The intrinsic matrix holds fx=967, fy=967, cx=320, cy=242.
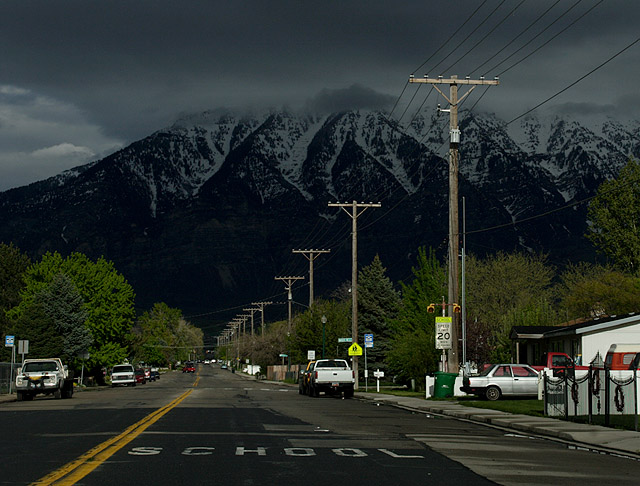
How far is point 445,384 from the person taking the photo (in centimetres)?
3975

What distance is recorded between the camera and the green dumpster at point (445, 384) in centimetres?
3959

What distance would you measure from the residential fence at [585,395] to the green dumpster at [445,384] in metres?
11.5

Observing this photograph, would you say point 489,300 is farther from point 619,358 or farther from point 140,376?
point 619,358

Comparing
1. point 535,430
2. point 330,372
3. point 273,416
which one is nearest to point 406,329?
point 330,372

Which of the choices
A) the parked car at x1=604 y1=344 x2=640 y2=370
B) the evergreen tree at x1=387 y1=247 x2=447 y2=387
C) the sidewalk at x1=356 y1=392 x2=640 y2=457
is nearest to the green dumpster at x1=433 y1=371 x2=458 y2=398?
the sidewalk at x1=356 y1=392 x2=640 y2=457

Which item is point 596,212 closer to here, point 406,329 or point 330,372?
point 406,329

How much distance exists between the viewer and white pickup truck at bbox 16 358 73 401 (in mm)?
43250

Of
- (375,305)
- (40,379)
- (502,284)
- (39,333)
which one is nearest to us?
(40,379)

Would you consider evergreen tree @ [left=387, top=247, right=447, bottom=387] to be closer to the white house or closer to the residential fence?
→ the white house

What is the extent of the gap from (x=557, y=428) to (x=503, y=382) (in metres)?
18.0

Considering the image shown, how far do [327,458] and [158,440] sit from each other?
14.9 ft

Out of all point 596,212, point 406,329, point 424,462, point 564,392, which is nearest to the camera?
point 424,462

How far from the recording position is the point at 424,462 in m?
15.0

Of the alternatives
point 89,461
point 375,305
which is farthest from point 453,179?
point 375,305
